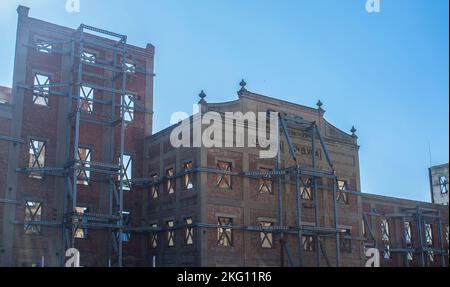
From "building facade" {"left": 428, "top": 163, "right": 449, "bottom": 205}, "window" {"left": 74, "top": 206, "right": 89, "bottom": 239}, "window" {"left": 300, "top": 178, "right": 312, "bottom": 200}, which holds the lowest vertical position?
"window" {"left": 74, "top": 206, "right": 89, "bottom": 239}

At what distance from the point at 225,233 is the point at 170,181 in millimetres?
5147

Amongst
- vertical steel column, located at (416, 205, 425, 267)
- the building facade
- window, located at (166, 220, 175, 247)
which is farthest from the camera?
the building facade

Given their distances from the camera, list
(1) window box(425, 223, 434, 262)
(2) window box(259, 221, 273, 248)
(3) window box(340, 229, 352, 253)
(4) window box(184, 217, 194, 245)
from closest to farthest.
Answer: (4) window box(184, 217, 194, 245), (2) window box(259, 221, 273, 248), (3) window box(340, 229, 352, 253), (1) window box(425, 223, 434, 262)

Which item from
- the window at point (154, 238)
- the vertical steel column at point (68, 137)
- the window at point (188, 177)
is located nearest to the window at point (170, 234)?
the window at point (154, 238)

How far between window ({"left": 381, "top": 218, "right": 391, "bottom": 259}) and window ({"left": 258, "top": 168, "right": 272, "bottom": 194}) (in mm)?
16139

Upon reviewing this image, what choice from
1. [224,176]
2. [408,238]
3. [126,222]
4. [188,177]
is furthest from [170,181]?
[408,238]

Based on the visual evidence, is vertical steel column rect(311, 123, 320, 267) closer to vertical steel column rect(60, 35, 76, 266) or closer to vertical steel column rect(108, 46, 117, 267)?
vertical steel column rect(108, 46, 117, 267)

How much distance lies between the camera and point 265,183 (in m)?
35.9

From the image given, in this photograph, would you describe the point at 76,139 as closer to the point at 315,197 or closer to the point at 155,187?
the point at 155,187

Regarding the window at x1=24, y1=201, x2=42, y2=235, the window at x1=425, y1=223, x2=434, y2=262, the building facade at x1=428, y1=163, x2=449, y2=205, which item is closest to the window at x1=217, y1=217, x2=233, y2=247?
the window at x1=24, y1=201, x2=42, y2=235

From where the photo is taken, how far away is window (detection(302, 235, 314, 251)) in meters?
36.6

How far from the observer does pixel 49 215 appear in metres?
34.4
